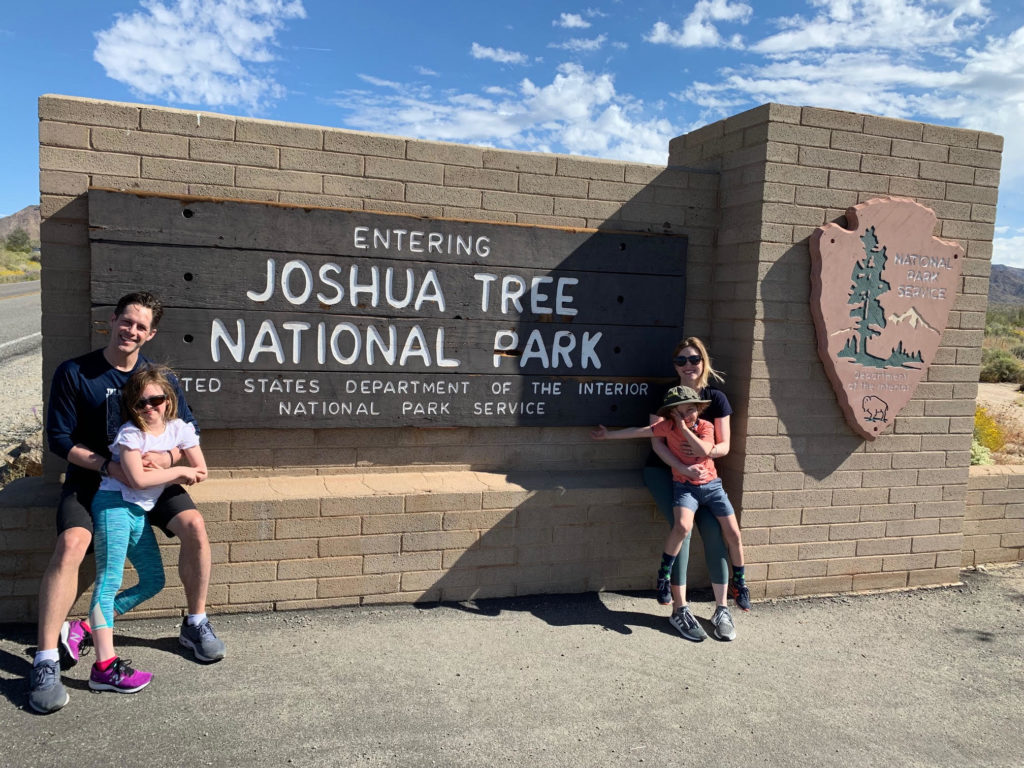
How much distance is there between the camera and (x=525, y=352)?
4.75m

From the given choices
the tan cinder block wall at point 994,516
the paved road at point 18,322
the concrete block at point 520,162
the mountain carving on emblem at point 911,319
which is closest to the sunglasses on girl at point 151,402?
the concrete block at point 520,162

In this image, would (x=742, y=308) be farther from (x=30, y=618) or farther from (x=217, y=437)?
(x=30, y=618)

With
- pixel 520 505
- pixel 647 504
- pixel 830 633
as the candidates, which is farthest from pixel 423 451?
pixel 830 633

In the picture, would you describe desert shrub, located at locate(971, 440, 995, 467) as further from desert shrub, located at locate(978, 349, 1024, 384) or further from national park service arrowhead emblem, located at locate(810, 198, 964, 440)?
desert shrub, located at locate(978, 349, 1024, 384)

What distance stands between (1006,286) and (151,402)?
14535 cm

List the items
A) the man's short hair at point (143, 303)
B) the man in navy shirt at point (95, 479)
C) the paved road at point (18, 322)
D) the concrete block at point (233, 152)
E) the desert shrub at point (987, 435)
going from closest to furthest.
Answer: the man in navy shirt at point (95, 479) < the man's short hair at point (143, 303) < the concrete block at point (233, 152) < the desert shrub at point (987, 435) < the paved road at point (18, 322)

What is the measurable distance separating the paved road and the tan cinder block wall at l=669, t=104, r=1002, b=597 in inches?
553

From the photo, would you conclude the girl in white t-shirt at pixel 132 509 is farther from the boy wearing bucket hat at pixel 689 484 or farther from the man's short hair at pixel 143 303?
the boy wearing bucket hat at pixel 689 484

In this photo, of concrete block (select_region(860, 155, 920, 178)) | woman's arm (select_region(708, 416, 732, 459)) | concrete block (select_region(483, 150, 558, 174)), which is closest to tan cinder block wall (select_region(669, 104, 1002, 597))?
concrete block (select_region(860, 155, 920, 178))

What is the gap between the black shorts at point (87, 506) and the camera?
3459 mm

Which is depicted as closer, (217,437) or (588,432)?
(217,437)

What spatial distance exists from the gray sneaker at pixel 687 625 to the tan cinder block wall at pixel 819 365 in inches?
29.5

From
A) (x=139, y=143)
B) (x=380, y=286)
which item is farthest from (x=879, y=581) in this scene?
(x=139, y=143)

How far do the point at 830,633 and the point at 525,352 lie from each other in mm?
2363
